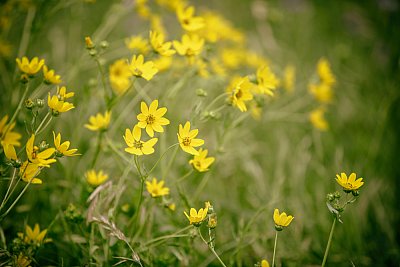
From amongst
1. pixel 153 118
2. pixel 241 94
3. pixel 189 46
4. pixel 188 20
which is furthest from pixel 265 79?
pixel 153 118

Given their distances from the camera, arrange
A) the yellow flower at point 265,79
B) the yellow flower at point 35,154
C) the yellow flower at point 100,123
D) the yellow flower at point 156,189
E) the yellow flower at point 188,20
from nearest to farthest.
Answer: the yellow flower at point 35,154
the yellow flower at point 156,189
the yellow flower at point 100,123
the yellow flower at point 265,79
the yellow flower at point 188,20

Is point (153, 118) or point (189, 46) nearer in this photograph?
point (153, 118)

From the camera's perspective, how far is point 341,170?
Result: 252 centimetres

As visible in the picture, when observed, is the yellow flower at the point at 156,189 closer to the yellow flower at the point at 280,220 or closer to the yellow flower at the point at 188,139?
the yellow flower at the point at 188,139

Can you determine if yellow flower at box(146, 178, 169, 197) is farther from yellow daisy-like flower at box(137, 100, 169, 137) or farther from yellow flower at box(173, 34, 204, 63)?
yellow flower at box(173, 34, 204, 63)

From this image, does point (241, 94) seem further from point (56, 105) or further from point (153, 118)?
point (56, 105)

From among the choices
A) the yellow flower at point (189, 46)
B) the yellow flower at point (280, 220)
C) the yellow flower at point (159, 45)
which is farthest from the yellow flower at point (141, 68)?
the yellow flower at point (280, 220)

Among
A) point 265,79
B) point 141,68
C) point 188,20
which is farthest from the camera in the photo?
point 188,20

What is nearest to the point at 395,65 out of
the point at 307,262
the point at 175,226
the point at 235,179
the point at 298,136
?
the point at 298,136

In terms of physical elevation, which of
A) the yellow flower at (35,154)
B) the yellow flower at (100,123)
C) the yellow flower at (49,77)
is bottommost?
the yellow flower at (100,123)

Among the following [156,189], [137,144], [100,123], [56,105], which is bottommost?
[156,189]

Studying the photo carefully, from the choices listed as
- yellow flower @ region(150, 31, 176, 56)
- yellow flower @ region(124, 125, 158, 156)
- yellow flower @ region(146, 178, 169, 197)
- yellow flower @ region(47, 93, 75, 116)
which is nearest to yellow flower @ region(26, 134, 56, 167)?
yellow flower @ region(47, 93, 75, 116)

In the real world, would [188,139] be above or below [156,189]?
above

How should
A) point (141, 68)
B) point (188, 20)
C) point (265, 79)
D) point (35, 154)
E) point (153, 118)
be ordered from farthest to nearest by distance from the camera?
point (188, 20) < point (265, 79) < point (141, 68) < point (153, 118) < point (35, 154)
